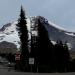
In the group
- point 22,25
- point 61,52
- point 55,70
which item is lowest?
point 55,70

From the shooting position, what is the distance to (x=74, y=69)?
232 ft

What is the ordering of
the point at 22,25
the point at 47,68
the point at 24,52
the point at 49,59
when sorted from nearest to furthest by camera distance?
the point at 47,68 < the point at 49,59 < the point at 24,52 < the point at 22,25

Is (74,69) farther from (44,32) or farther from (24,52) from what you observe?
(24,52)

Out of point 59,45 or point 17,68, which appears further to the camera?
point 59,45

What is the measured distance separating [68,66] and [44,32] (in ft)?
61.3

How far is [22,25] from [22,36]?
4.56 m

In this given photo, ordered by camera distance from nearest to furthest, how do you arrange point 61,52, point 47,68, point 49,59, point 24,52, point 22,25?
point 47,68
point 49,59
point 61,52
point 24,52
point 22,25

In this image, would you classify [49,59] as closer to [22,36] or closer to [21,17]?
[22,36]

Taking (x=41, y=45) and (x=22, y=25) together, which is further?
(x=22, y=25)

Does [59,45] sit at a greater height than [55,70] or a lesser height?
greater

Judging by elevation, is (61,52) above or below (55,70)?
above

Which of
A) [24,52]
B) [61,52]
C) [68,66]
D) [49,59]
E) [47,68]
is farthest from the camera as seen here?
[24,52]

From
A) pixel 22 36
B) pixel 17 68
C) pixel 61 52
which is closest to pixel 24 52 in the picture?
pixel 22 36

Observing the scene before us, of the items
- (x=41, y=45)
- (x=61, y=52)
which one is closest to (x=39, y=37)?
(x=41, y=45)
